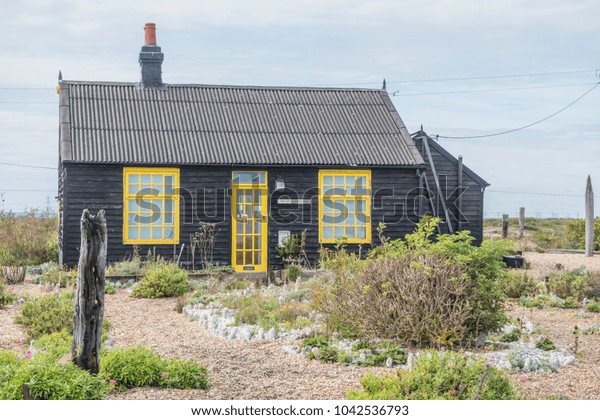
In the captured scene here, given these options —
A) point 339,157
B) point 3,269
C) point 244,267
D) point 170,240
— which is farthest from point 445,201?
point 3,269

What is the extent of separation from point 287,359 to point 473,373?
7.85ft

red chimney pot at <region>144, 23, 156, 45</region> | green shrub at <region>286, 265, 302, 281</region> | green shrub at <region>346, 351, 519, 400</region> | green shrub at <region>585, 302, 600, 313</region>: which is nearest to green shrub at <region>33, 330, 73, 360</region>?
green shrub at <region>346, 351, 519, 400</region>

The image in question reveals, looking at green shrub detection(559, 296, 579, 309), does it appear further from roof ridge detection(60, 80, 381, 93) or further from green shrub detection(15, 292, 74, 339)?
roof ridge detection(60, 80, 381, 93)

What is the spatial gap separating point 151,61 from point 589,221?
13.6 metres

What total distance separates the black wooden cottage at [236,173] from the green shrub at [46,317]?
7.33 metres

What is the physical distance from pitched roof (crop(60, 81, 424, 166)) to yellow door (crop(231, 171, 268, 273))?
484 millimetres

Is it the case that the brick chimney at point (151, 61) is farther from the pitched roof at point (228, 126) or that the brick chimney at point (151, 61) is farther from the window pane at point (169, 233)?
the window pane at point (169, 233)

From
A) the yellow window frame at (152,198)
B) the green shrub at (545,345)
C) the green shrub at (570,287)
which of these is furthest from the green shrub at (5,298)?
the green shrub at (570,287)

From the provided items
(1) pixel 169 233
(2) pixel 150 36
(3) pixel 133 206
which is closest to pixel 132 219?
(3) pixel 133 206

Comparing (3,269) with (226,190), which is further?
(226,190)

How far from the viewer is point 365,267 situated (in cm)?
956

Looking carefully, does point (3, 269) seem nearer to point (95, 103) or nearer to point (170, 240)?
point (170, 240)

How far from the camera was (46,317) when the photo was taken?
10062 millimetres

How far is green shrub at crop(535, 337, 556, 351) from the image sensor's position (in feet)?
29.2
